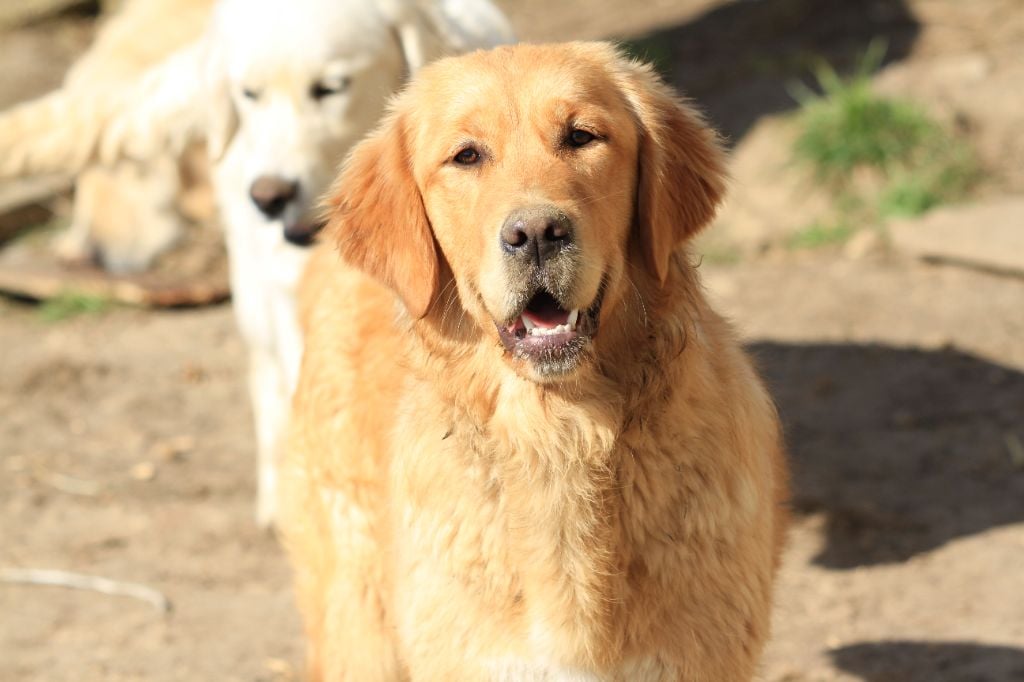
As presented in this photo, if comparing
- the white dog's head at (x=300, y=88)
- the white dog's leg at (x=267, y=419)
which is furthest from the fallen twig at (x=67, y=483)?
the white dog's head at (x=300, y=88)

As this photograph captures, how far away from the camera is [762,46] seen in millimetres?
9938

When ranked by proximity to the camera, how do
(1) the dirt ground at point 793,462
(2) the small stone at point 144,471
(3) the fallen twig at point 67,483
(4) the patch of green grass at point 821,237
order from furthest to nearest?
(4) the patch of green grass at point 821,237 < (2) the small stone at point 144,471 < (3) the fallen twig at point 67,483 < (1) the dirt ground at point 793,462

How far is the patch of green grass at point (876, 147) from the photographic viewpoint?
7.99m

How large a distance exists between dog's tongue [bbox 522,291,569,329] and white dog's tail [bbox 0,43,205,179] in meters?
3.49

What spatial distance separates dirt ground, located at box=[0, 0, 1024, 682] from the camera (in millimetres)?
5008

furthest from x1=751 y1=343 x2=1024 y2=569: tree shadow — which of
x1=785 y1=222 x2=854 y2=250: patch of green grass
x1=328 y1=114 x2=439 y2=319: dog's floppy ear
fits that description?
x1=328 y1=114 x2=439 y2=319: dog's floppy ear

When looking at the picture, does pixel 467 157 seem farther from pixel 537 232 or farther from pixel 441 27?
pixel 441 27

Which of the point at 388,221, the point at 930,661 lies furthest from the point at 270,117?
the point at 930,661

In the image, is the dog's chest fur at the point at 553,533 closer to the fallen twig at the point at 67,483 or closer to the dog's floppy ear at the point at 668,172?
the dog's floppy ear at the point at 668,172

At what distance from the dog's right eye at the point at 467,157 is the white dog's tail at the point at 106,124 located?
3.21 metres

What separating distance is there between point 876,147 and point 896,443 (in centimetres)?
270

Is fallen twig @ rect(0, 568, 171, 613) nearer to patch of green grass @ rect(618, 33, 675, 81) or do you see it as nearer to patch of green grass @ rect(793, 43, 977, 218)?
patch of green grass @ rect(793, 43, 977, 218)

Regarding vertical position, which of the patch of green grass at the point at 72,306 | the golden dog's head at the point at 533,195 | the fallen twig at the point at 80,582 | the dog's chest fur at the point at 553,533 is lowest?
the patch of green grass at the point at 72,306

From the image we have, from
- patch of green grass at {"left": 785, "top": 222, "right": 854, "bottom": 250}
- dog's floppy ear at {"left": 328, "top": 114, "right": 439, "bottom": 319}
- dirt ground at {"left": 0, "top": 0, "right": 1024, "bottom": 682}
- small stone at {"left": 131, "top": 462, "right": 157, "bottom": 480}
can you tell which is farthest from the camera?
patch of green grass at {"left": 785, "top": 222, "right": 854, "bottom": 250}
